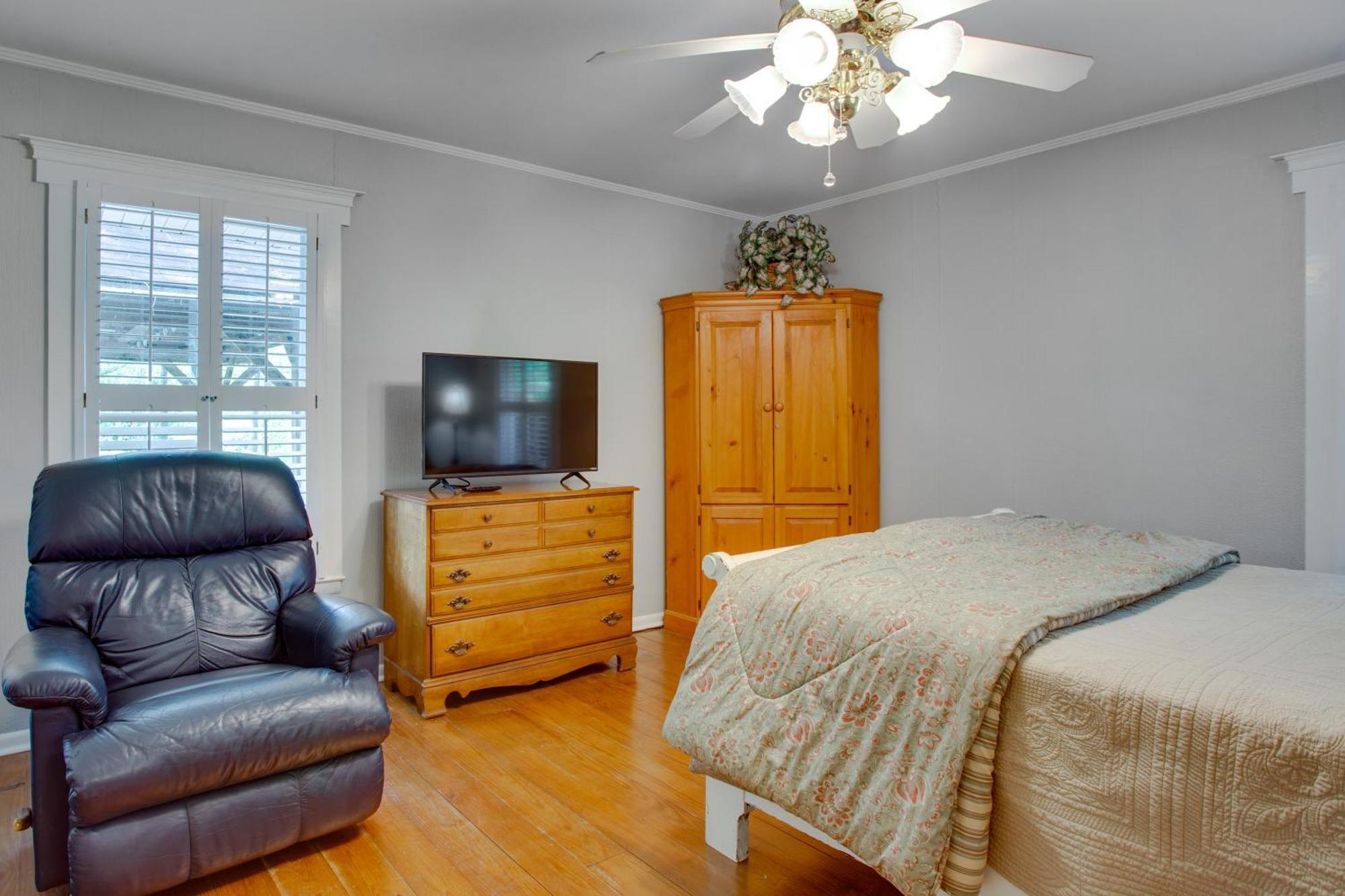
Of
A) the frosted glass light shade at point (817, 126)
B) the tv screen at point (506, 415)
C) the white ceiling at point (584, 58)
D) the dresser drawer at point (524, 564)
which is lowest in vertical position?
the dresser drawer at point (524, 564)

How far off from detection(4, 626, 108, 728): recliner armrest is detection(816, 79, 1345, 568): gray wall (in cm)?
371

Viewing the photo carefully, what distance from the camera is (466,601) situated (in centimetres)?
330

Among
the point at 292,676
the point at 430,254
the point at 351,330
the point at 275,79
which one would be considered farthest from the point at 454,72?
the point at 292,676

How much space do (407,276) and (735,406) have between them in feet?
6.16

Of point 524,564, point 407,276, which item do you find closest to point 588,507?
point 524,564

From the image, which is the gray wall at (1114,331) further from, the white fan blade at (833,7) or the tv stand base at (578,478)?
the white fan blade at (833,7)

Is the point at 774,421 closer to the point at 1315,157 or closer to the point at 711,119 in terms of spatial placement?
the point at 711,119

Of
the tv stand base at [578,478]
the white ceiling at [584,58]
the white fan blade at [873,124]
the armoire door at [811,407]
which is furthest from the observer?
the armoire door at [811,407]

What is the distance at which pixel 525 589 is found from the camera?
3.47 meters

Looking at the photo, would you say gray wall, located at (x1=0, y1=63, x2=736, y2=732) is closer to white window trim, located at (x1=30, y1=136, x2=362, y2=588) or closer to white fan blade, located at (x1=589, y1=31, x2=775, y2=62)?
white window trim, located at (x1=30, y1=136, x2=362, y2=588)

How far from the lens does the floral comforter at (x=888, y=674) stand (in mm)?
1491

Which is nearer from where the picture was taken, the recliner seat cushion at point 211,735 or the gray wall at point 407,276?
the recliner seat cushion at point 211,735

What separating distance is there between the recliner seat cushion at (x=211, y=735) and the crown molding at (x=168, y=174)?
200 cm

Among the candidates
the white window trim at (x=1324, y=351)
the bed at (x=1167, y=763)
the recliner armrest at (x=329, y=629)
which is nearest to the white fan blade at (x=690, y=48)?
the bed at (x=1167, y=763)
